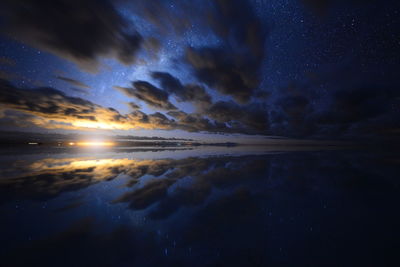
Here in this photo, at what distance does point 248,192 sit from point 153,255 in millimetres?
5784

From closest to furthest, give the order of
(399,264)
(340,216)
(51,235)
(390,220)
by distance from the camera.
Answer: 1. (399,264)
2. (51,235)
3. (390,220)
4. (340,216)

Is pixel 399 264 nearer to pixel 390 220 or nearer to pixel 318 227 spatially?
pixel 318 227

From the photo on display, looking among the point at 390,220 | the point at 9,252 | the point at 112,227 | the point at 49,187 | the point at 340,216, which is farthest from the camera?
the point at 49,187

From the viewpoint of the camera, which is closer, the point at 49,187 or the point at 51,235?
the point at 51,235

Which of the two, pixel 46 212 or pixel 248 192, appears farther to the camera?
pixel 248 192

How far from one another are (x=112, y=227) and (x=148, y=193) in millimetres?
3232

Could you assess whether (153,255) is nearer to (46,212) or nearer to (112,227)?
(112,227)

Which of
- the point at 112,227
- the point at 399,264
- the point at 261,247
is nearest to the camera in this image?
the point at 399,264

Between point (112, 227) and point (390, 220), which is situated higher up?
point (390, 220)

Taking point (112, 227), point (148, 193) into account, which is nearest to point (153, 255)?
point (112, 227)

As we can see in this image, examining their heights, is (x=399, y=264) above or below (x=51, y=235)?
above

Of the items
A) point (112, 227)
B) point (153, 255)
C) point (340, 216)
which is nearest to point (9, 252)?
point (112, 227)

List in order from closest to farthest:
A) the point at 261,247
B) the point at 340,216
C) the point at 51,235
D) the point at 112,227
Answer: the point at 261,247 → the point at 51,235 → the point at 112,227 → the point at 340,216

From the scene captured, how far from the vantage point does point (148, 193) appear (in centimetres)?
809
